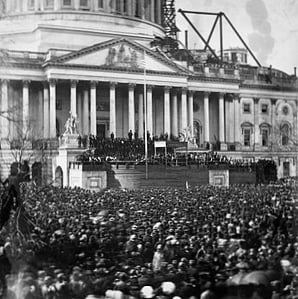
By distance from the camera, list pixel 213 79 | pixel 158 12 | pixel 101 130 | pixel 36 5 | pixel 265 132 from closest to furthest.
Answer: pixel 158 12, pixel 265 132, pixel 101 130, pixel 36 5, pixel 213 79

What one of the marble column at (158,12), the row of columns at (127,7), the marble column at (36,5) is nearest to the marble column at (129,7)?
the row of columns at (127,7)

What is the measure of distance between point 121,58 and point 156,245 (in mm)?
4392

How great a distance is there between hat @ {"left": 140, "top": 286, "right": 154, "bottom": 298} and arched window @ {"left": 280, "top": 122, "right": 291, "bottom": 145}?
2238mm

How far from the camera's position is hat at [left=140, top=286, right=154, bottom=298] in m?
4.60

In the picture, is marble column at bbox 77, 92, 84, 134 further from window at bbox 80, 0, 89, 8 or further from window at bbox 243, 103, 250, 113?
window at bbox 243, 103, 250, 113

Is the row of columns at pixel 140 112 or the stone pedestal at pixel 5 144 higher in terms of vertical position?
the row of columns at pixel 140 112

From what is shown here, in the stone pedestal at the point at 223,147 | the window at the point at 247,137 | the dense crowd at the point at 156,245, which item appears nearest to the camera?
the dense crowd at the point at 156,245

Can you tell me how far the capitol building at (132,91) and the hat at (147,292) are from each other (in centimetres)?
130

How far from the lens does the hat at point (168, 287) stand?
15.2 ft

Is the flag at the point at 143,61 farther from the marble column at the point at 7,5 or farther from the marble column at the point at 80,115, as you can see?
the marble column at the point at 7,5

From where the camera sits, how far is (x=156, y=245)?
5008 mm

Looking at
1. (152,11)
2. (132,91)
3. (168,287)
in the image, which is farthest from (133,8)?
(168,287)

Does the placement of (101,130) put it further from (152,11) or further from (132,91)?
(152,11)

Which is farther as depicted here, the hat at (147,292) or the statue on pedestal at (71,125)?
the statue on pedestal at (71,125)
